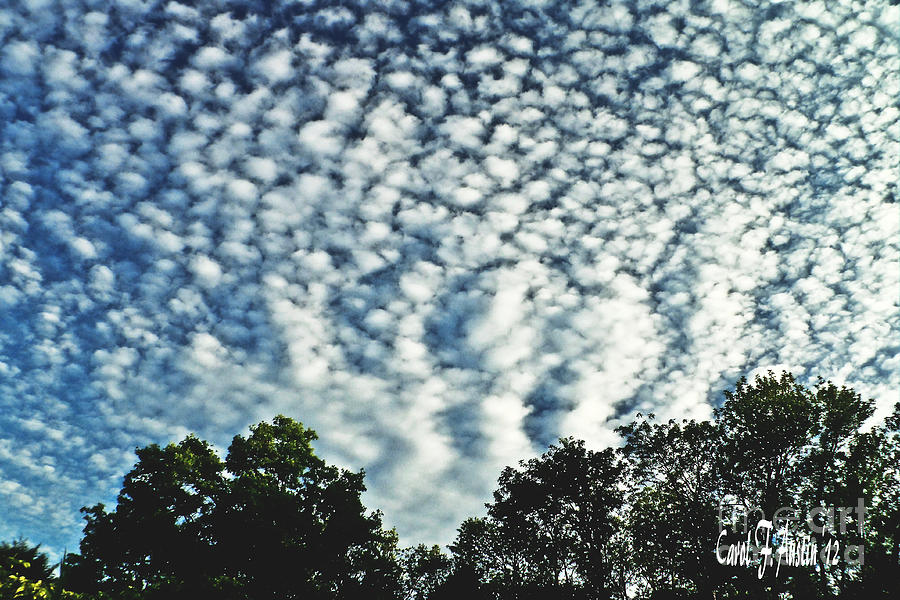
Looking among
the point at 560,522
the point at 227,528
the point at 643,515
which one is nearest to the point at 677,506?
the point at 643,515

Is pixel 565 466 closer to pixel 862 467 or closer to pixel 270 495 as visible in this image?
pixel 862 467

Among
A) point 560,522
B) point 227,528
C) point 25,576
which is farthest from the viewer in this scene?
point 560,522

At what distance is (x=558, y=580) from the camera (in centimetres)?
3678

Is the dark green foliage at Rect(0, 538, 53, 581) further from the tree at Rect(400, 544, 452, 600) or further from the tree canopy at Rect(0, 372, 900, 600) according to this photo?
the tree at Rect(400, 544, 452, 600)

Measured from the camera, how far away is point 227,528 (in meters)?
24.9

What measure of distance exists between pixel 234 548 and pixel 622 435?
22.8 m

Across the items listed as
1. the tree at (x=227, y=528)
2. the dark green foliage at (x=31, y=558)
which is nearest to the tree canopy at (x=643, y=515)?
the tree at (x=227, y=528)

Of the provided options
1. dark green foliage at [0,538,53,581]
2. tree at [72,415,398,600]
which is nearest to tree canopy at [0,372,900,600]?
tree at [72,415,398,600]

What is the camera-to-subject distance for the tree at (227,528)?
79.5 ft

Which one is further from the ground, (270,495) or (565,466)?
(565,466)

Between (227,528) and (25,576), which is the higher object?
(227,528)

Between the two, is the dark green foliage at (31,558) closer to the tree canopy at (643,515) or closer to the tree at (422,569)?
the tree canopy at (643,515)

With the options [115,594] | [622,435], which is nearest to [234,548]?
[115,594]

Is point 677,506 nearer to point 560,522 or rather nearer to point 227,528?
point 560,522
